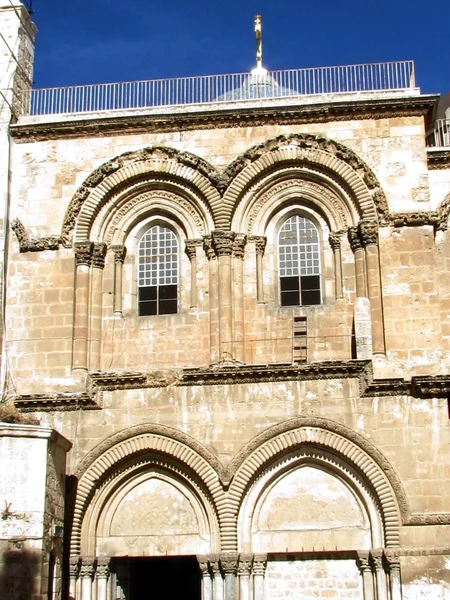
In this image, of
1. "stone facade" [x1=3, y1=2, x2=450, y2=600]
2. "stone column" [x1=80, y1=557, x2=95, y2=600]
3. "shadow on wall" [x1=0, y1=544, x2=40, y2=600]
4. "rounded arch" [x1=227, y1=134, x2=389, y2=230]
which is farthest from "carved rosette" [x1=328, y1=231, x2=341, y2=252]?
"shadow on wall" [x1=0, y1=544, x2=40, y2=600]

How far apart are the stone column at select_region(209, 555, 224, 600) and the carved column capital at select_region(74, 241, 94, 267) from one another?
7404mm

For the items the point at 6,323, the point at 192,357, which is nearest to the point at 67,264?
the point at 6,323

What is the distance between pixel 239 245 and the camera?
2267cm

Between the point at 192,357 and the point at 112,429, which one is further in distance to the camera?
the point at 192,357

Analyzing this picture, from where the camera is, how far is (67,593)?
65.9ft

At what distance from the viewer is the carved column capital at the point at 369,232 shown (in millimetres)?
22047

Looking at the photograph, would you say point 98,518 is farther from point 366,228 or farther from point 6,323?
point 366,228

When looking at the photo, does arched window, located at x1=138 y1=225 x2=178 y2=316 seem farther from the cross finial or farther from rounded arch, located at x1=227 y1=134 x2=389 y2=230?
the cross finial

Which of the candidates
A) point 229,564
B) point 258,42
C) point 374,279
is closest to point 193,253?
point 374,279

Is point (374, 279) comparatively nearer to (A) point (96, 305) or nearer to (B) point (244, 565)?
(A) point (96, 305)

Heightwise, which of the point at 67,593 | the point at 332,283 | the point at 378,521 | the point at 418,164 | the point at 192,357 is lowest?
the point at 67,593

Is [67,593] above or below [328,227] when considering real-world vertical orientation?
below

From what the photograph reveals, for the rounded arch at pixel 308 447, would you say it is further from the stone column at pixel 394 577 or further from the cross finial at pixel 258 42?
the cross finial at pixel 258 42

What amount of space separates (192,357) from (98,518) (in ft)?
13.6
